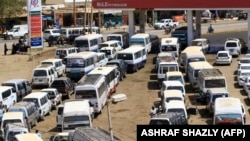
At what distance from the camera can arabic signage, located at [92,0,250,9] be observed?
51.2 m

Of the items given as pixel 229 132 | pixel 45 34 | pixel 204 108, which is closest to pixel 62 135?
pixel 204 108

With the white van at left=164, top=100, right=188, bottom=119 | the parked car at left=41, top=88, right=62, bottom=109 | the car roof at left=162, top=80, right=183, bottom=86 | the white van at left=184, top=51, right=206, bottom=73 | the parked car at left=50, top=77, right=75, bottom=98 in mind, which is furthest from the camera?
the white van at left=184, top=51, right=206, bottom=73

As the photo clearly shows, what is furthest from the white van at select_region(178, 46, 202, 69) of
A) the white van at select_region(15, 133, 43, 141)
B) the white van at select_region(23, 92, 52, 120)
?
the white van at select_region(15, 133, 43, 141)

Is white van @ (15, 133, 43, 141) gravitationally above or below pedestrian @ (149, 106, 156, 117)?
above

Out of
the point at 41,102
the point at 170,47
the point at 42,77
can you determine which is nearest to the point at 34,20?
the point at 170,47

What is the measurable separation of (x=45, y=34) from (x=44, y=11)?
20.4 m

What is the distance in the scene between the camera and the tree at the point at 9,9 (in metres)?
79.9

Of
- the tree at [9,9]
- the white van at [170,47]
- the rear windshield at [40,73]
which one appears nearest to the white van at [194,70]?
the white van at [170,47]

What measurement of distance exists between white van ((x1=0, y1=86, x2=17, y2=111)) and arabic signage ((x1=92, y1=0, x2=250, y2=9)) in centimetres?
Result: 1866

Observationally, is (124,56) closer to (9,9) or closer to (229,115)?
(229,115)

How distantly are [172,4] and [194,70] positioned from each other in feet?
44.8

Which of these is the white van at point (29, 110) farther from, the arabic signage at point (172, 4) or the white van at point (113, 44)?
the arabic signage at point (172, 4)

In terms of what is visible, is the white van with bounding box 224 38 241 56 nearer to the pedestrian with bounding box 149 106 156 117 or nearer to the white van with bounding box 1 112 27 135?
the pedestrian with bounding box 149 106 156 117

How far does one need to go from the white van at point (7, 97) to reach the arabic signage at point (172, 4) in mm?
18665
